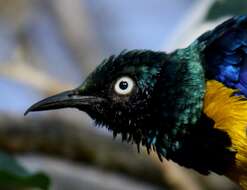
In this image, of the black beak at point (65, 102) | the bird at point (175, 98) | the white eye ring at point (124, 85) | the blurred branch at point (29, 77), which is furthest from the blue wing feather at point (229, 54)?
the blurred branch at point (29, 77)

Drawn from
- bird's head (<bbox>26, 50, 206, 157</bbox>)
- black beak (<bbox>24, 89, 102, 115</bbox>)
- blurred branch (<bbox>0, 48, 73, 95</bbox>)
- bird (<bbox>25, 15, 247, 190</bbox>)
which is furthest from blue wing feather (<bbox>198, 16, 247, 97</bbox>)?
blurred branch (<bbox>0, 48, 73, 95</bbox>)

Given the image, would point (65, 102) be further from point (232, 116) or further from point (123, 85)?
point (232, 116)

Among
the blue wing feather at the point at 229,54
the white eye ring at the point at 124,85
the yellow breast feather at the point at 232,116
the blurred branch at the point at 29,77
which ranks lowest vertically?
the yellow breast feather at the point at 232,116

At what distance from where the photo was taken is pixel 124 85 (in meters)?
4.08

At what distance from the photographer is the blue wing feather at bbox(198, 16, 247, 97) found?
3.98 m

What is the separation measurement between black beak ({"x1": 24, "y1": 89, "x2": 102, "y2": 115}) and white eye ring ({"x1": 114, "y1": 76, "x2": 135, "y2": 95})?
4.2 inches

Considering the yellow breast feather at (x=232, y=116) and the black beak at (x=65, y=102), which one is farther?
the black beak at (x=65, y=102)

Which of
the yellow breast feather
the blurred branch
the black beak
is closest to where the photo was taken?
the yellow breast feather

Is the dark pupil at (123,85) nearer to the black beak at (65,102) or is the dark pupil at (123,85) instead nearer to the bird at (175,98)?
the bird at (175,98)

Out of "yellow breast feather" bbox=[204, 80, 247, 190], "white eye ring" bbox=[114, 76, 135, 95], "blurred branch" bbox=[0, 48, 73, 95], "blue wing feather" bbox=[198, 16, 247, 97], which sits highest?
"blurred branch" bbox=[0, 48, 73, 95]

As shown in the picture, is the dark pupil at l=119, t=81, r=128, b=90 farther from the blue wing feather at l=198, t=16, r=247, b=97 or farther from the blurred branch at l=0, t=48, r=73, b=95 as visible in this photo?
the blurred branch at l=0, t=48, r=73, b=95

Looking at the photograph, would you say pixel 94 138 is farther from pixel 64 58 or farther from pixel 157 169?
pixel 64 58

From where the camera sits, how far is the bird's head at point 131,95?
4043 millimetres

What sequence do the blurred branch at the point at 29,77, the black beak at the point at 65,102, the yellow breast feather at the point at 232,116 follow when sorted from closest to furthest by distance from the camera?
the yellow breast feather at the point at 232,116 < the black beak at the point at 65,102 < the blurred branch at the point at 29,77
